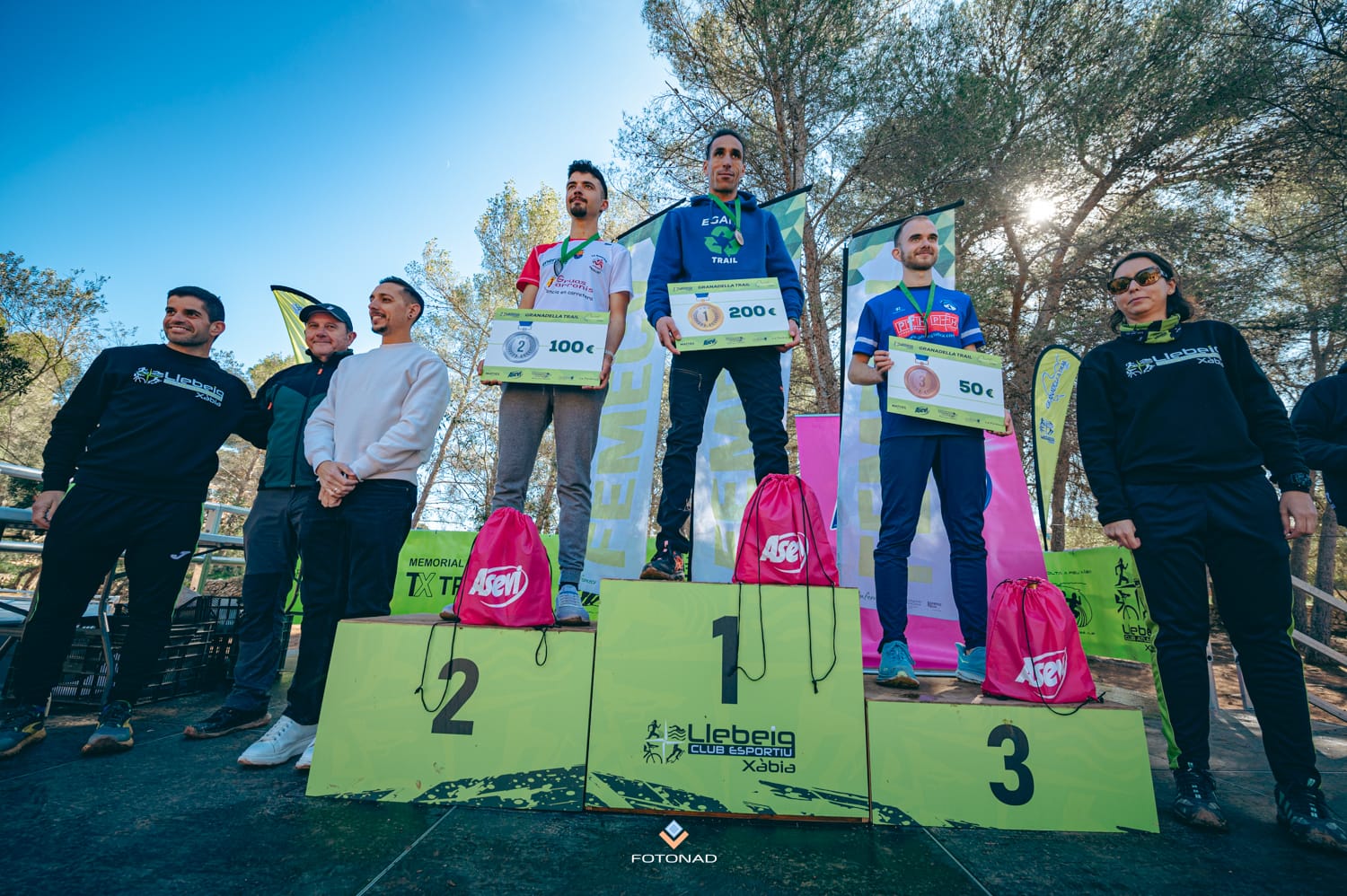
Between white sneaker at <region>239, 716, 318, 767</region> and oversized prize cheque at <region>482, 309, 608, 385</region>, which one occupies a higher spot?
oversized prize cheque at <region>482, 309, 608, 385</region>

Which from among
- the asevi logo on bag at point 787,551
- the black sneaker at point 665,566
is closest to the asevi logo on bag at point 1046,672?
the asevi logo on bag at point 787,551

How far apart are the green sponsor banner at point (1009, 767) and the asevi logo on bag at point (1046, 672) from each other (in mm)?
106

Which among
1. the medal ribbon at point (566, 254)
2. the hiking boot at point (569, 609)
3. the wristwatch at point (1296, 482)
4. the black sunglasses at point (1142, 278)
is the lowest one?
the hiking boot at point (569, 609)

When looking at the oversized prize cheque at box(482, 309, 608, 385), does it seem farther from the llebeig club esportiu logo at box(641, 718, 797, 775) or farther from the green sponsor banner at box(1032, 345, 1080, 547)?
the green sponsor banner at box(1032, 345, 1080, 547)

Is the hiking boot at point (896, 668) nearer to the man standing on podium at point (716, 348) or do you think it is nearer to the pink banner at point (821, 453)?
the man standing on podium at point (716, 348)

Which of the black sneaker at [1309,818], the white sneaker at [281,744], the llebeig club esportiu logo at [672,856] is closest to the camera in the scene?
the llebeig club esportiu logo at [672,856]

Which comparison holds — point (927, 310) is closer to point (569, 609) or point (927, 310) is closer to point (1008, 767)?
point (1008, 767)

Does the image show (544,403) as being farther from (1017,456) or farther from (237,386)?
(1017,456)

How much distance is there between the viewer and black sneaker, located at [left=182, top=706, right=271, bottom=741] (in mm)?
2473

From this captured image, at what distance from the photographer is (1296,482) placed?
216 cm

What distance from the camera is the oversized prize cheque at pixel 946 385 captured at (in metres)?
2.58

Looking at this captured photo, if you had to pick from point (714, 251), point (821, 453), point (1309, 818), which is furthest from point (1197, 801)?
point (821, 453)

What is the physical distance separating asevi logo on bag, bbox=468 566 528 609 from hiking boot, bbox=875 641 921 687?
1.37m

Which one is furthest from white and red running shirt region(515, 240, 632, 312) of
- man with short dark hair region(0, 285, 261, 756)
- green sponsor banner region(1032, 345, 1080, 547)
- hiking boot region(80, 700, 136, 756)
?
green sponsor banner region(1032, 345, 1080, 547)
